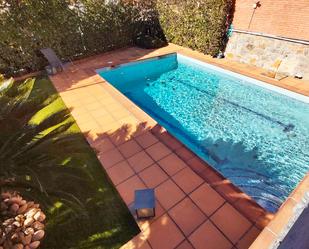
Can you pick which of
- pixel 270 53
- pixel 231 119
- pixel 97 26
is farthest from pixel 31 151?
pixel 97 26

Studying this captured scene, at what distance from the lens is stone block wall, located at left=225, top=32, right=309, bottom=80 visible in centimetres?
902

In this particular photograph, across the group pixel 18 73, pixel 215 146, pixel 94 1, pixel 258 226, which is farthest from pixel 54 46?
pixel 258 226

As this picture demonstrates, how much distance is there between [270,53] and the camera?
32.8 feet

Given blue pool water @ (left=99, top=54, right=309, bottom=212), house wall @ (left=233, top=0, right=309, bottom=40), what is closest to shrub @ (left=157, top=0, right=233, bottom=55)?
house wall @ (left=233, top=0, right=309, bottom=40)

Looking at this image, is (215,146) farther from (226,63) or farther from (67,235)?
→ (226,63)

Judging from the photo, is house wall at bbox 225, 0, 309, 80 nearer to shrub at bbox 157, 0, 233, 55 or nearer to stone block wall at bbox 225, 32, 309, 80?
stone block wall at bbox 225, 32, 309, 80

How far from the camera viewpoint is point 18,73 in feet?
35.4

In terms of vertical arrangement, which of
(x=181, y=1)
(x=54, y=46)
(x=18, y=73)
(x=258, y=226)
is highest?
(x=181, y=1)

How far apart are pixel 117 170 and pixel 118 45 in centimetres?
1121

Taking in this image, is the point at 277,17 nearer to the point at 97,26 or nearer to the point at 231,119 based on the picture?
the point at 231,119

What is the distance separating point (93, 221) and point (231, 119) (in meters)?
5.94

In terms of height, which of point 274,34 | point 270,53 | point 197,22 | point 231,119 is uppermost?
point 197,22

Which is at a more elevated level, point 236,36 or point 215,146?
point 236,36

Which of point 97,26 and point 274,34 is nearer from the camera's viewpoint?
point 274,34
